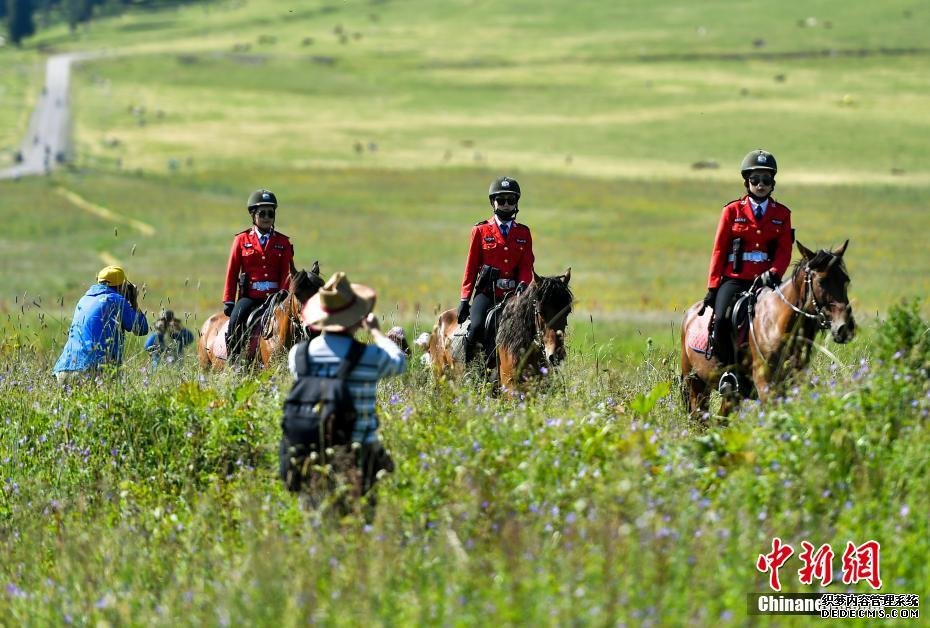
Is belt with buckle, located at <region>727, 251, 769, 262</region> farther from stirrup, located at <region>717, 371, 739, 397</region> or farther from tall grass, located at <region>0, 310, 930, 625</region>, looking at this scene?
tall grass, located at <region>0, 310, 930, 625</region>

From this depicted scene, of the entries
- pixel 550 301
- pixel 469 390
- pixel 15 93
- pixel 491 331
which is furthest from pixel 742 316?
pixel 15 93

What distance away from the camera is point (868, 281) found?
1713 inches

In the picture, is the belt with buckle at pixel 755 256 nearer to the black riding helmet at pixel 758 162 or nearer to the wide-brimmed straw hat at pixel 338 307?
the black riding helmet at pixel 758 162

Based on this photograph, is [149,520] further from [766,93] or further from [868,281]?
[766,93]

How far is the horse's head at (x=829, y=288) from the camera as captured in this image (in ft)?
35.6

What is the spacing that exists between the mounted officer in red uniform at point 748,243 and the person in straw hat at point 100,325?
17.9 ft

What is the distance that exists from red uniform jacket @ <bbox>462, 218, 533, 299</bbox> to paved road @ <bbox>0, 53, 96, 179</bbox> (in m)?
74.4

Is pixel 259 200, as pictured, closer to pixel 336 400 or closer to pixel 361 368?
pixel 361 368

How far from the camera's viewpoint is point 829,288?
11141mm

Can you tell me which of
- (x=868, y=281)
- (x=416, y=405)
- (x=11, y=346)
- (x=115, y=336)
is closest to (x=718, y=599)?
(x=416, y=405)

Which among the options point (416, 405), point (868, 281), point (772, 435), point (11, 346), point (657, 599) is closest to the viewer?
point (657, 599)

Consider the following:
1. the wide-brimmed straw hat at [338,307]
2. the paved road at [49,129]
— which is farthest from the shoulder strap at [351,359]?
the paved road at [49,129]

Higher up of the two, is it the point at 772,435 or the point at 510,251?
the point at 510,251

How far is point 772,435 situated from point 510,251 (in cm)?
612
